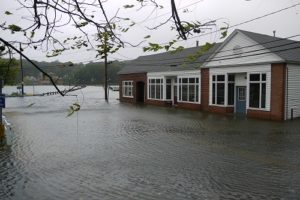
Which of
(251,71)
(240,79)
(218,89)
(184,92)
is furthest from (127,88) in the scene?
(251,71)

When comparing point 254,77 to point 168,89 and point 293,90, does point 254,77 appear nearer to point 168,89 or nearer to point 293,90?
point 293,90

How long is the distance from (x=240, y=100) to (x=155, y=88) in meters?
11.9

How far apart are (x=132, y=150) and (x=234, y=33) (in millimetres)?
16308

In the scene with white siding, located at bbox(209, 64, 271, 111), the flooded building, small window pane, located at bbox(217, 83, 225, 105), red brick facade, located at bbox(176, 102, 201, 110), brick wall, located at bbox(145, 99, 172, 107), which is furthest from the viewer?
brick wall, located at bbox(145, 99, 172, 107)

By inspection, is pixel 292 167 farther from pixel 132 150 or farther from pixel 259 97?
pixel 259 97

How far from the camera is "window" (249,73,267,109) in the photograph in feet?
79.9

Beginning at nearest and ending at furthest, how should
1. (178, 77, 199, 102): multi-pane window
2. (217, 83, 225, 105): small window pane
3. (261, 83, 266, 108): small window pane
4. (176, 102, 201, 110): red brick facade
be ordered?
(261, 83, 266, 108): small window pane
(217, 83, 225, 105): small window pane
(176, 102, 201, 110): red brick facade
(178, 77, 199, 102): multi-pane window

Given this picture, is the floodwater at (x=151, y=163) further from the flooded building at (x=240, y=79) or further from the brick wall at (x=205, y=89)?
the brick wall at (x=205, y=89)

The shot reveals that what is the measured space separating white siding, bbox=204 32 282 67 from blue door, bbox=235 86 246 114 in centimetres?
209

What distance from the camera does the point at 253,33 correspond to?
27.5 m

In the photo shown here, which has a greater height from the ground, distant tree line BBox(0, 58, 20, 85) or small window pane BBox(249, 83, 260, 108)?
distant tree line BBox(0, 58, 20, 85)

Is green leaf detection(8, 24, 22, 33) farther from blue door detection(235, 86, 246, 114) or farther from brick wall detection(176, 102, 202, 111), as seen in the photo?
brick wall detection(176, 102, 202, 111)

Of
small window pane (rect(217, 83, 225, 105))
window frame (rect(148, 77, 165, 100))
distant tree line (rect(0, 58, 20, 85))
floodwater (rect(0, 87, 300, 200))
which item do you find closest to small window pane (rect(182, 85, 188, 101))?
window frame (rect(148, 77, 165, 100))

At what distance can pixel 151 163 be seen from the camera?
11.0 m
